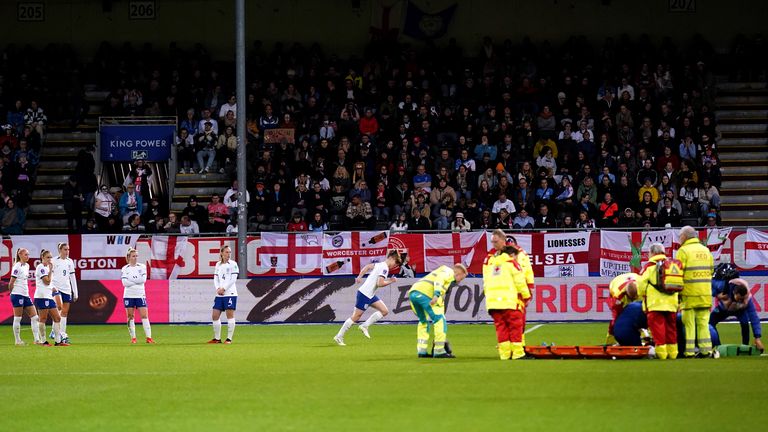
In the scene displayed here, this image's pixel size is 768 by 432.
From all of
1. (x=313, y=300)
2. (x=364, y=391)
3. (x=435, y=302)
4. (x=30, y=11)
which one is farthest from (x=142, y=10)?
(x=364, y=391)

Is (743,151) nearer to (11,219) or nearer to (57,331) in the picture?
(11,219)

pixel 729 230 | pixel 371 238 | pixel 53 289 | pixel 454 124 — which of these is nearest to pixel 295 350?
pixel 53 289

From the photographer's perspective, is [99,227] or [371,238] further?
[99,227]

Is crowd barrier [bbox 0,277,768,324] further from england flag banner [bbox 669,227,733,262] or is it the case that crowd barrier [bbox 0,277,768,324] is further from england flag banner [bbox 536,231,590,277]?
england flag banner [bbox 669,227,733,262]

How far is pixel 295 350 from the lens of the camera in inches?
869

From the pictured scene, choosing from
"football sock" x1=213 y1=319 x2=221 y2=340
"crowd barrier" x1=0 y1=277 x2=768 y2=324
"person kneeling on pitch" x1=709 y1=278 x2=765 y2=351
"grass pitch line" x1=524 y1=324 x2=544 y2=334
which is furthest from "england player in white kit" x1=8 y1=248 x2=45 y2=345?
"person kneeling on pitch" x1=709 y1=278 x2=765 y2=351

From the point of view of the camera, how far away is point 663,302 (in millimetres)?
18109

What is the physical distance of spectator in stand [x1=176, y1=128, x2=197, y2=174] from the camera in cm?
3800

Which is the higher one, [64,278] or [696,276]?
[696,276]

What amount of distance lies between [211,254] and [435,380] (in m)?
16.9

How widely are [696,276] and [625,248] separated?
39.0 ft

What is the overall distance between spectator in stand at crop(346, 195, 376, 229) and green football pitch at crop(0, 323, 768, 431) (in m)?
10.8

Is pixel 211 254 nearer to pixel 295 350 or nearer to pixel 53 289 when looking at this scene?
pixel 53 289

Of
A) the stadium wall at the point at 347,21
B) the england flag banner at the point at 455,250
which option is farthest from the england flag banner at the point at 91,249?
the stadium wall at the point at 347,21
